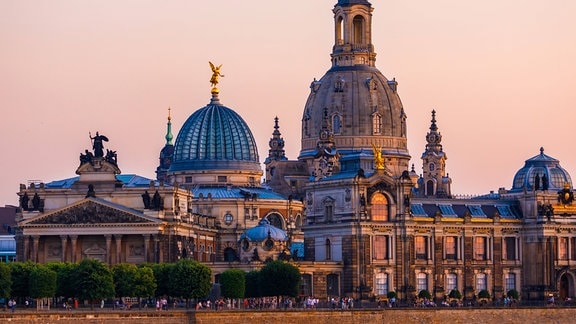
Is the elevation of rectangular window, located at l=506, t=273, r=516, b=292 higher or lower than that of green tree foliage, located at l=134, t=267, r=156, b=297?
higher

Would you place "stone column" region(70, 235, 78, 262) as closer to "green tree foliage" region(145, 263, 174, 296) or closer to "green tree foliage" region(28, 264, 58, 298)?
"green tree foliage" region(145, 263, 174, 296)

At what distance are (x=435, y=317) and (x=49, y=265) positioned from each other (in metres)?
29.1

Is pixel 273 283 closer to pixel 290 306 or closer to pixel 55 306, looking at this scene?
pixel 290 306

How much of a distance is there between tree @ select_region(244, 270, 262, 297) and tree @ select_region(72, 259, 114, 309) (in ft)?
50.5

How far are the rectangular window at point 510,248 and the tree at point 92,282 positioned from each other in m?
43.8

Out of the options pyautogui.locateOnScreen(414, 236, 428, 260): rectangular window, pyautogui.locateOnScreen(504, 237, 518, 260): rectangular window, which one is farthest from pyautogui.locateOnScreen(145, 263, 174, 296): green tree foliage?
pyautogui.locateOnScreen(504, 237, 518, 260): rectangular window

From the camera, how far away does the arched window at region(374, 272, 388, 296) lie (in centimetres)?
17338

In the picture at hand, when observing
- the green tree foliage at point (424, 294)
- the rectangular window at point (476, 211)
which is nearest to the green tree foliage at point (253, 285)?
the green tree foliage at point (424, 294)

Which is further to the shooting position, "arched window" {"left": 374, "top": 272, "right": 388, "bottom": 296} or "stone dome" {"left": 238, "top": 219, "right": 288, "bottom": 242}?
"stone dome" {"left": 238, "top": 219, "right": 288, "bottom": 242}

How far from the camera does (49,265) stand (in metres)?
156

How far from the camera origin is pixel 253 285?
16362 cm

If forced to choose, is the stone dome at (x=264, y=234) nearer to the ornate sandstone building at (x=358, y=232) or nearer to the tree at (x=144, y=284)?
the ornate sandstone building at (x=358, y=232)

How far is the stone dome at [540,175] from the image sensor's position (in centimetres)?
18588

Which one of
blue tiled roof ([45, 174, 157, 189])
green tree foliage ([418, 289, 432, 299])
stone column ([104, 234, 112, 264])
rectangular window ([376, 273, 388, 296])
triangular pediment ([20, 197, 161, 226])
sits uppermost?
blue tiled roof ([45, 174, 157, 189])
